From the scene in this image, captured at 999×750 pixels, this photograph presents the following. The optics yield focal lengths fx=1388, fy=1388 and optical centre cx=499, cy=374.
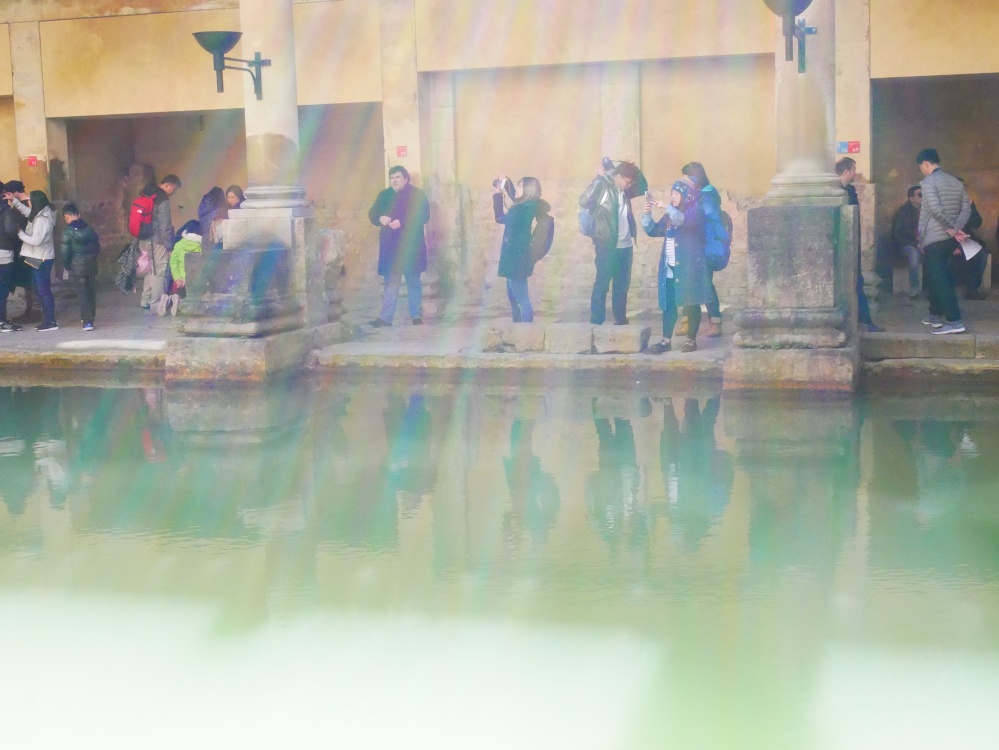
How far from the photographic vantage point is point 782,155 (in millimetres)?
9523

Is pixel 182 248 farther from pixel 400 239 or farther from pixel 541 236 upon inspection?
pixel 541 236

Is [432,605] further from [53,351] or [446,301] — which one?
[446,301]

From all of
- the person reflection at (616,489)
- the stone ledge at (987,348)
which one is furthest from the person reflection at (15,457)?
the stone ledge at (987,348)

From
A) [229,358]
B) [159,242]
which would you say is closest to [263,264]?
[229,358]

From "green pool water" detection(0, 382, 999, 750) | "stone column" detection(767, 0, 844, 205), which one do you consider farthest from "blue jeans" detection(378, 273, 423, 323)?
"stone column" detection(767, 0, 844, 205)

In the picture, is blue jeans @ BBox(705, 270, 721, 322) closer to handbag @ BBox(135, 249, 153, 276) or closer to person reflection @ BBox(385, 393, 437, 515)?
person reflection @ BBox(385, 393, 437, 515)

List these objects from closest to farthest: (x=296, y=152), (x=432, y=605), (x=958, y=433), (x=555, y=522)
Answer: (x=432, y=605), (x=555, y=522), (x=958, y=433), (x=296, y=152)

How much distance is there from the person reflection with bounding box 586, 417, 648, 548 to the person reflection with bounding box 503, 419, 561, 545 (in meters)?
0.19

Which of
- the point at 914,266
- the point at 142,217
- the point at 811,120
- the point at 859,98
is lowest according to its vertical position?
the point at 914,266

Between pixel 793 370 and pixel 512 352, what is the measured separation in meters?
2.25

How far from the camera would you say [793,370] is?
9.21 m

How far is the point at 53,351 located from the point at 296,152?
2.63 metres

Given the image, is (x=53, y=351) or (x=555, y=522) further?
(x=53, y=351)

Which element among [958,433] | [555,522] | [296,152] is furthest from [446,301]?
[555,522]
